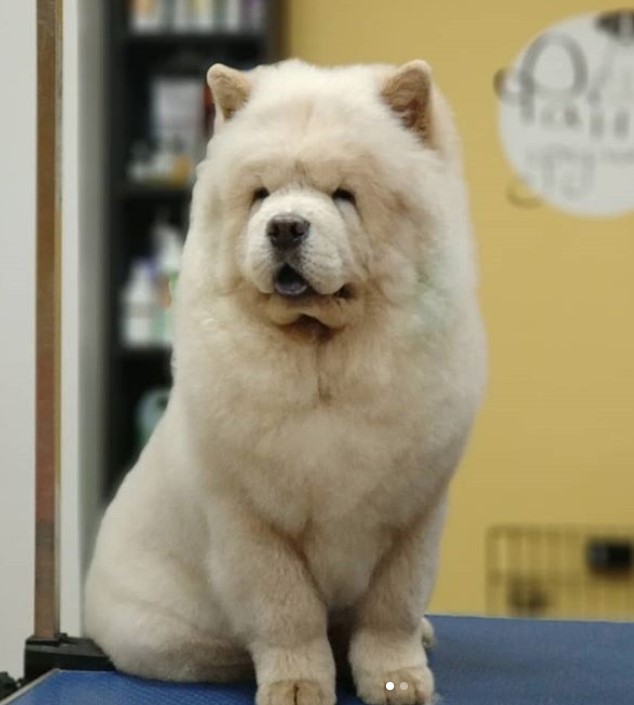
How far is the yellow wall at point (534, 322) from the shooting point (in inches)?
132

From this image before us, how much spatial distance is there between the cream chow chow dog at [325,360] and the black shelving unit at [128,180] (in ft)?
6.16

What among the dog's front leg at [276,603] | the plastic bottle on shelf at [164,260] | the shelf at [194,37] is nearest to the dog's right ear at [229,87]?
the dog's front leg at [276,603]

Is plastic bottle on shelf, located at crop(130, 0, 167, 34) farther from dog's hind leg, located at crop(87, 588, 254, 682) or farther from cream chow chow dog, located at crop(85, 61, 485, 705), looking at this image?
dog's hind leg, located at crop(87, 588, 254, 682)

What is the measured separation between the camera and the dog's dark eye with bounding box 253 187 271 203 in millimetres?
1368

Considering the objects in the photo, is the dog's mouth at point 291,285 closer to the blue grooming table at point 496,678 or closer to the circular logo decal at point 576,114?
the blue grooming table at point 496,678

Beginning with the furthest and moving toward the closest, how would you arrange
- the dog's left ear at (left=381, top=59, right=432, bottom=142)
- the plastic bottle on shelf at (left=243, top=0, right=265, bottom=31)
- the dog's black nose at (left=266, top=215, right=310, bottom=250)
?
the plastic bottle on shelf at (left=243, top=0, right=265, bottom=31) < the dog's left ear at (left=381, top=59, right=432, bottom=142) < the dog's black nose at (left=266, top=215, right=310, bottom=250)

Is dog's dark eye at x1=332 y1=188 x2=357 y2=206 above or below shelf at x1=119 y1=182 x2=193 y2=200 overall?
below

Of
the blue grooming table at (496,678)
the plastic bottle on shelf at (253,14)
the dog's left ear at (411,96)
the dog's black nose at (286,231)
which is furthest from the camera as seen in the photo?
the plastic bottle on shelf at (253,14)

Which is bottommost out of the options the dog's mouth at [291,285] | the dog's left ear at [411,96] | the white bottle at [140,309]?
the white bottle at [140,309]

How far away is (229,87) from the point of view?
56.4 inches

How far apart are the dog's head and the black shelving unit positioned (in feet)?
6.23

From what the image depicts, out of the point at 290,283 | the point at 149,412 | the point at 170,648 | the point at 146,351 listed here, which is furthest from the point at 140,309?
the point at 290,283

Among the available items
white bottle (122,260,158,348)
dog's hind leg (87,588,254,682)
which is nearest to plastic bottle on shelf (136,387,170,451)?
white bottle (122,260,158,348)

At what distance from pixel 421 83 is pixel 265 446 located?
430mm
